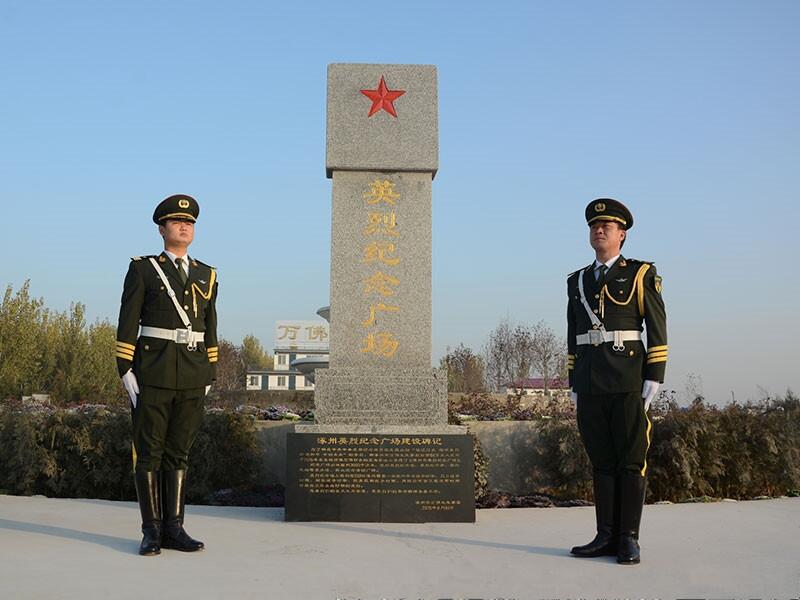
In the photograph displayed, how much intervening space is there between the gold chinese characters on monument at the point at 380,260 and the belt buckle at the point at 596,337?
1.99 meters

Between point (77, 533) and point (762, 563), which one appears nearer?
point (762, 563)

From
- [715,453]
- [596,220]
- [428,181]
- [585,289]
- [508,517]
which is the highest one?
[428,181]

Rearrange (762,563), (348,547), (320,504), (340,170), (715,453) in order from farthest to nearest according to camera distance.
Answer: (715,453), (340,170), (320,504), (348,547), (762,563)

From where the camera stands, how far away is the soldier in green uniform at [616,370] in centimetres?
420

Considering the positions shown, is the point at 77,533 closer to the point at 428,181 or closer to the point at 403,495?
the point at 403,495

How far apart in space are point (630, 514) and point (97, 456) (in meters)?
5.16

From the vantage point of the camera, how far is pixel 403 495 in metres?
5.37

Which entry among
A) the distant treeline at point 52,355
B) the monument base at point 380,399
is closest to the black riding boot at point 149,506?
the monument base at point 380,399

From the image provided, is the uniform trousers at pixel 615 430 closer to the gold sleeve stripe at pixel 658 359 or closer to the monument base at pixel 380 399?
the gold sleeve stripe at pixel 658 359

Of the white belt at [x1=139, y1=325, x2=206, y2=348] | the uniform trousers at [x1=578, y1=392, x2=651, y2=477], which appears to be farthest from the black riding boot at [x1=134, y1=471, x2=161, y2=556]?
the uniform trousers at [x1=578, y1=392, x2=651, y2=477]

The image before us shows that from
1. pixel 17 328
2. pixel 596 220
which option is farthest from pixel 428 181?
pixel 17 328

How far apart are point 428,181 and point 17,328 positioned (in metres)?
19.6

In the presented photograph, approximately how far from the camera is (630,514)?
4.14m

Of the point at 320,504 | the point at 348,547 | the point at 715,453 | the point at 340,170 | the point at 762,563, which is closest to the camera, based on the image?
the point at 762,563
